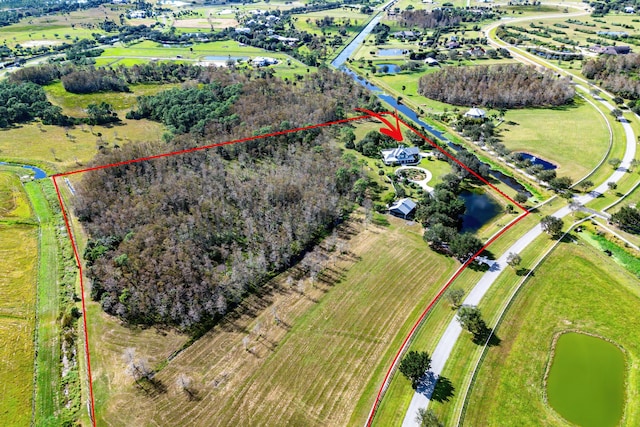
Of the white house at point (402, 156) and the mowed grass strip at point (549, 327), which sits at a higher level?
the white house at point (402, 156)

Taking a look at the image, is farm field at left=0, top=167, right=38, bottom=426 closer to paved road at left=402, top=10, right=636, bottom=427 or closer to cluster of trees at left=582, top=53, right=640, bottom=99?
paved road at left=402, top=10, right=636, bottom=427

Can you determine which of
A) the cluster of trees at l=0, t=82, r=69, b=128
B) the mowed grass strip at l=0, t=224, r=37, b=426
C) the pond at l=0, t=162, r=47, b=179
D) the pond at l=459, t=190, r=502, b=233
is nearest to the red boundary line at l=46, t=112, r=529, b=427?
the pond at l=0, t=162, r=47, b=179

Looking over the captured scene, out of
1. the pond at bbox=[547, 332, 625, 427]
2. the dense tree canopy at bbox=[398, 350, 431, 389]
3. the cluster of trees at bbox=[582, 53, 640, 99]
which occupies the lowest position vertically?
the pond at bbox=[547, 332, 625, 427]

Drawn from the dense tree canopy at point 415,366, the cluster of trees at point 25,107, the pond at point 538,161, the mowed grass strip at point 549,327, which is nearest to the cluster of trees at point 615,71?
the pond at point 538,161

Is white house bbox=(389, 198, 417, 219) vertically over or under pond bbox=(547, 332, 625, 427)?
over

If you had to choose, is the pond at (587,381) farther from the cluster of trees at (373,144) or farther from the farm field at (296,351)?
the cluster of trees at (373,144)

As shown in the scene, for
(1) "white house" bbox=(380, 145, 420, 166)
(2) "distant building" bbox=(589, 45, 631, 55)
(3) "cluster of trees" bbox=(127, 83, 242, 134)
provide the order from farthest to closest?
(2) "distant building" bbox=(589, 45, 631, 55), (3) "cluster of trees" bbox=(127, 83, 242, 134), (1) "white house" bbox=(380, 145, 420, 166)

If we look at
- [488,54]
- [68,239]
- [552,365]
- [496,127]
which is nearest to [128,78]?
[68,239]
